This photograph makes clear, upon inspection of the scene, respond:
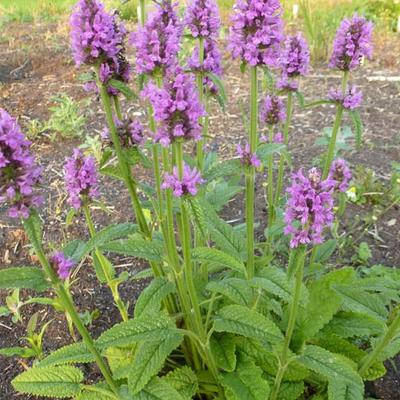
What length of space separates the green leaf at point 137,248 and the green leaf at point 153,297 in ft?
0.52

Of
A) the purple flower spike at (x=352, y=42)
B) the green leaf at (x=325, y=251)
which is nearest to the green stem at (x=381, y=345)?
the green leaf at (x=325, y=251)

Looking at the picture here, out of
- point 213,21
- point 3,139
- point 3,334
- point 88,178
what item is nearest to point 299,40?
point 213,21

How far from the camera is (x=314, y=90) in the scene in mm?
6000

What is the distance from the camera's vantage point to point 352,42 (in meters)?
2.46

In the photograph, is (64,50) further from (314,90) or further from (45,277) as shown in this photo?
(45,277)

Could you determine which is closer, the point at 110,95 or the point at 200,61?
the point at 110,95

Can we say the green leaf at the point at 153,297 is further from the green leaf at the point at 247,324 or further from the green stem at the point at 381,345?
the green stem at the point at 381,345

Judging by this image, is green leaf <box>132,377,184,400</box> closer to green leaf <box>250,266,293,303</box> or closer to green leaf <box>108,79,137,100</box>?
green leaf <box>250,266,293,303</box>

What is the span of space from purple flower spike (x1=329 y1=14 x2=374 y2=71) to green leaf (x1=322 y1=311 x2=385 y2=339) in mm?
1276

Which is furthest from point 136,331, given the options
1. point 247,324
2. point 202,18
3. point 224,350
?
point 202,18

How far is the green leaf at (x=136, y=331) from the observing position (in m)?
2.03

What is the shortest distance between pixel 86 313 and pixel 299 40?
2.03 meters

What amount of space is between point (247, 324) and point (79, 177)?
36.9 inches

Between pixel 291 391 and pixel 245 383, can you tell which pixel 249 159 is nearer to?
pixel 245 383
